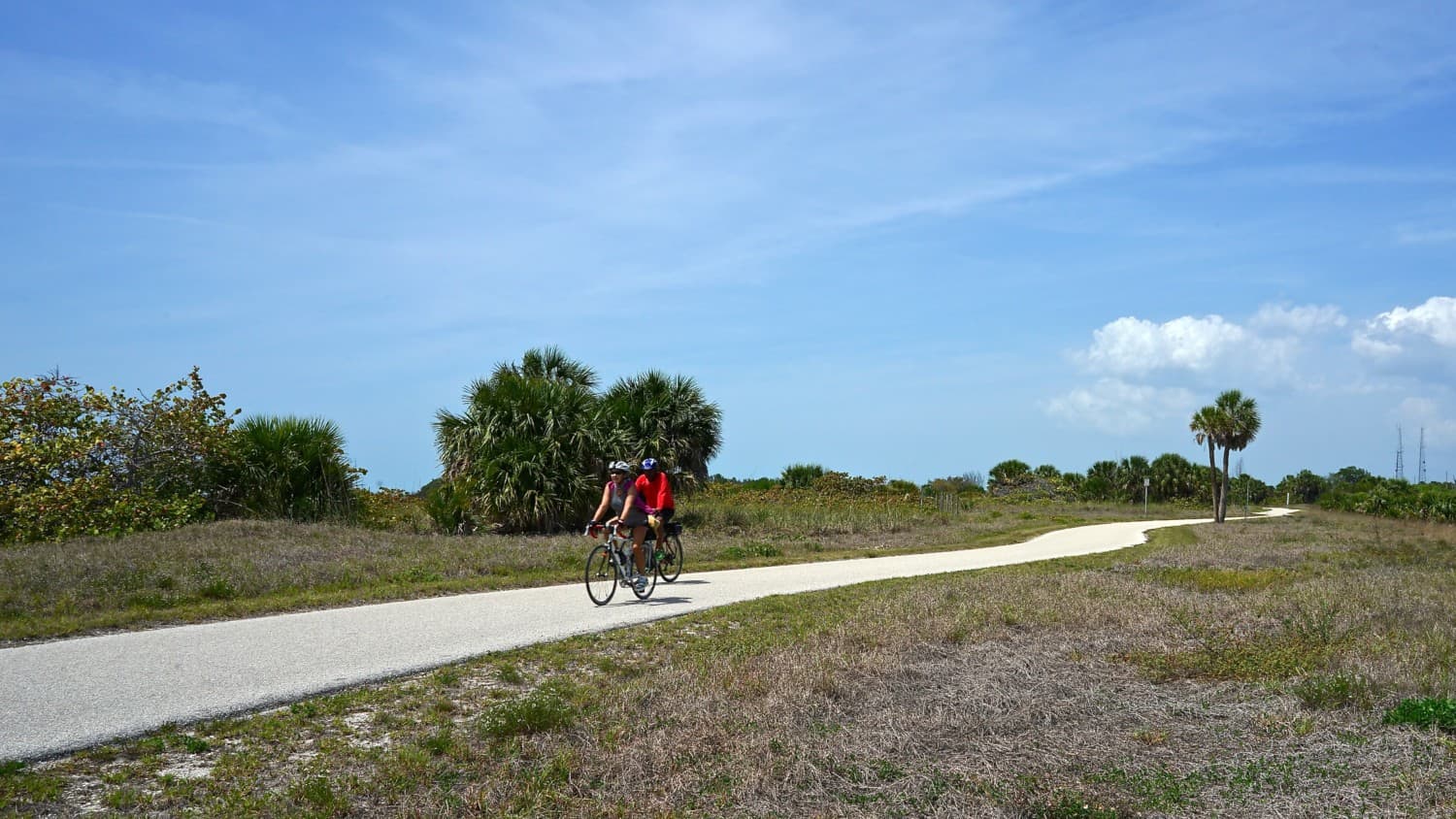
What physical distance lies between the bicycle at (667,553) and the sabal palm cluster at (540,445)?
9.98m

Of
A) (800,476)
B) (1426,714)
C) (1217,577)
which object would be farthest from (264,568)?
(800,476)

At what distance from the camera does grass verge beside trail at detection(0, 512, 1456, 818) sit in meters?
5.74

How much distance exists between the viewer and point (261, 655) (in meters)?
9.77

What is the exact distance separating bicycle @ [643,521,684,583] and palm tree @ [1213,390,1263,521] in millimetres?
53230

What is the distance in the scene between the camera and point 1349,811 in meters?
5.60

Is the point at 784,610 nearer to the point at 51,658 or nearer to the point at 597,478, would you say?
the point at 51,658

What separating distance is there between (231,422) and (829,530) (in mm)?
16305

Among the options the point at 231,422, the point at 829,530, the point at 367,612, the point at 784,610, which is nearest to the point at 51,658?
the point at 367,612

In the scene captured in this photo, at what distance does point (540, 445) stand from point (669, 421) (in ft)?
20.2

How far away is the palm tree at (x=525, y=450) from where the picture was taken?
2605cm

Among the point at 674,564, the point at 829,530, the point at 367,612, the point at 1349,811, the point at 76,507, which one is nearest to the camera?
the point at 1349,811

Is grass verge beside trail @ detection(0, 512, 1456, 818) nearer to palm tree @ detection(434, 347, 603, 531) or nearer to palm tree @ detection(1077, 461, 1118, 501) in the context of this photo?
palm tree @ detection(434, 347, 603, 531)

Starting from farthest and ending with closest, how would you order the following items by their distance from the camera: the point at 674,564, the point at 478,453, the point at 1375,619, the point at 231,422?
the point at 478,453 < the point at 231,422 < the point at 674,564 < the point at 1375,619

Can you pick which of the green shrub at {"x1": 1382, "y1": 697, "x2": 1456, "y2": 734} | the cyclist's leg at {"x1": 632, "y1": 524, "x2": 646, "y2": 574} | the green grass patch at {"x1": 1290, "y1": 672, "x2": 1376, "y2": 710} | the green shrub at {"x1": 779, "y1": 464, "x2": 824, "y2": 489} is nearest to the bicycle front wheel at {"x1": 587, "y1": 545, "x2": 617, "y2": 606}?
the cyclist's leg at {"x1": 632, "y1": 524, "x2": 646, "y2": 574}
